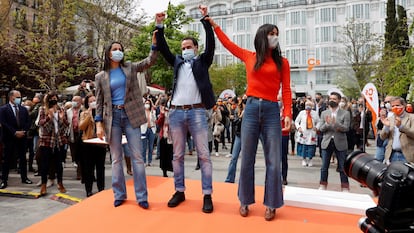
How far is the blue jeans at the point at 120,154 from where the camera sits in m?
3.73

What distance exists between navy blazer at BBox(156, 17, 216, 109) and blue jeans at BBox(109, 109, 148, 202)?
2.23ft

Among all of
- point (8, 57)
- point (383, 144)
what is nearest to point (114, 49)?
point (383, 144)

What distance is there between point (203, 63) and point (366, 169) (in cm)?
213

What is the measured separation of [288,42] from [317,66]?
6677 millimetres

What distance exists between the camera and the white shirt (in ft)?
12.0

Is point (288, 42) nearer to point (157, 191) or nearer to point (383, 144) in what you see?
point (383, 144)

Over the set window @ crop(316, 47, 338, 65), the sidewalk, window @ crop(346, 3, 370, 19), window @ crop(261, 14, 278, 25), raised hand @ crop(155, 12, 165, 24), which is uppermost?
window @ crop(261, 14, 278, 25)

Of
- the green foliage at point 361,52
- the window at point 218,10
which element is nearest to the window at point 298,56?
the window at point 218,10

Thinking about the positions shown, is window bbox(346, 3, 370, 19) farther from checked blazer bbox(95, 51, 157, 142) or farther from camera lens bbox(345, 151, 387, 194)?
camera lens bbox(345, 151, 387, 194)

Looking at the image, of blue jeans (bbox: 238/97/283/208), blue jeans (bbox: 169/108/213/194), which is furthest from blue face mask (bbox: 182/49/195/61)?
blue jeans (bbox: 238/97/283/208)

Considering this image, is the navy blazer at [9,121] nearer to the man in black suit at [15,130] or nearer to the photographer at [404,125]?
the man in black suit at [15,130]

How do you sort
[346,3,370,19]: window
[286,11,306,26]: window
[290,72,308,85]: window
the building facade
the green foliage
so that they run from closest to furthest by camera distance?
the green foliage < [346,3,370,19]: window < the building facade < [290,72,308,85]: window < [286,11,306,26]: window

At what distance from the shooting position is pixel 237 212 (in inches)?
137

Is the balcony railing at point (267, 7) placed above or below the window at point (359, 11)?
above
